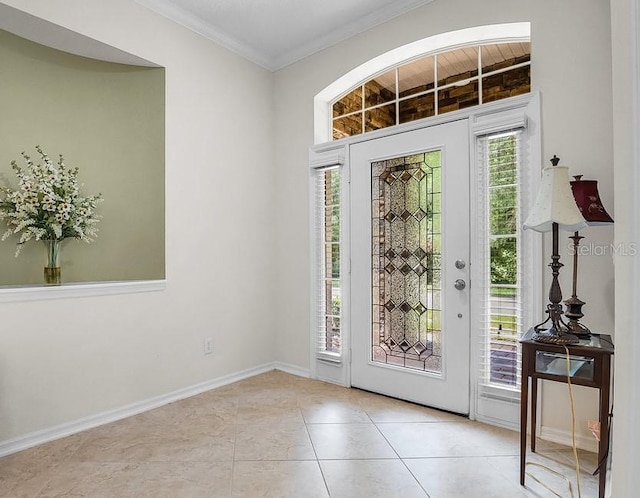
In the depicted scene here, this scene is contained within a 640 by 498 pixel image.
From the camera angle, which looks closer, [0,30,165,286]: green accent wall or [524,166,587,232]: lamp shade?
[524,166,587,232]: lamp shade

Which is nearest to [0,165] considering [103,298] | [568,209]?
[103,298]

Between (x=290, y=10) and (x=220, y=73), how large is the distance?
31.0 inches

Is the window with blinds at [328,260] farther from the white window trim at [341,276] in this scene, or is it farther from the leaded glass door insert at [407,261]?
the leaded glass door insert at [407,261]

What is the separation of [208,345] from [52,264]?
1.26 meters

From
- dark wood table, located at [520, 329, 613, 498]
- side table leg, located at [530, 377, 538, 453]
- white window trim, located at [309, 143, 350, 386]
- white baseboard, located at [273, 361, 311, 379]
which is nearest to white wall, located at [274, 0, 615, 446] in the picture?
side table leg, located at [530, 377, 538, 453]

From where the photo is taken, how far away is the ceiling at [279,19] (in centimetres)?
292

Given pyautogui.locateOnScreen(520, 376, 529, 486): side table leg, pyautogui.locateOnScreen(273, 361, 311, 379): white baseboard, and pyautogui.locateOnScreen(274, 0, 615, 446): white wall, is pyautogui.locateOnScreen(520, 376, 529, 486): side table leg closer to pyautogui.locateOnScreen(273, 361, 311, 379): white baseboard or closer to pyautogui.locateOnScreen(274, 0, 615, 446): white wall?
pyautogui.locateOnScreen(274, 0, 615, 446): white wall

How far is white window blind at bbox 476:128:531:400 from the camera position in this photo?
244 centimetres

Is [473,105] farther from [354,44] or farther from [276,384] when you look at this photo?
[276,384]

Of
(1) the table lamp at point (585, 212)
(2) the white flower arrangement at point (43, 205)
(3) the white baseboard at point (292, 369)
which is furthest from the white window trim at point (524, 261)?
(2) the white flower arrangement at point (43, 205)

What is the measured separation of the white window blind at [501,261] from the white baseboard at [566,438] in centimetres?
24

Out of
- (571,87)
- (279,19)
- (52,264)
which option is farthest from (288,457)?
(279,19)

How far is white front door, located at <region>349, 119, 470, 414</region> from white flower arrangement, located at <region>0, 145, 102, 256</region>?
1.98 m

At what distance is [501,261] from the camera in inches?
99.1
